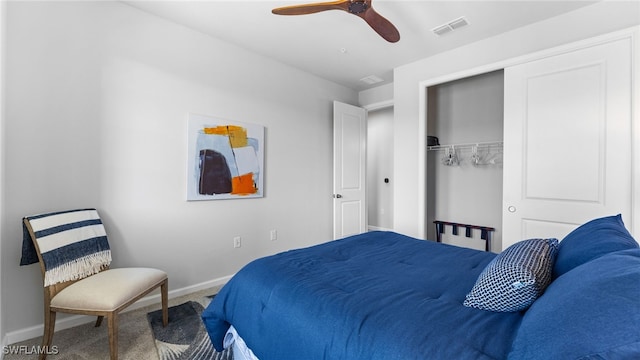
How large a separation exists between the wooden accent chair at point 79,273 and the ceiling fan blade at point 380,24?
92.0 inches

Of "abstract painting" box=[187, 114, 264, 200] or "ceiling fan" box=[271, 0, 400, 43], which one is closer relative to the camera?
"ceiling fan" box=[271, 0, 400, 43]

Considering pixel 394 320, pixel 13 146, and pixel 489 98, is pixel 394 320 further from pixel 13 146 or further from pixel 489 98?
pixel 489 98

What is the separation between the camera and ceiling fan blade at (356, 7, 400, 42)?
73.6 inches

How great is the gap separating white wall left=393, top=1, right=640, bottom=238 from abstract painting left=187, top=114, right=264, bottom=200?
1.75m

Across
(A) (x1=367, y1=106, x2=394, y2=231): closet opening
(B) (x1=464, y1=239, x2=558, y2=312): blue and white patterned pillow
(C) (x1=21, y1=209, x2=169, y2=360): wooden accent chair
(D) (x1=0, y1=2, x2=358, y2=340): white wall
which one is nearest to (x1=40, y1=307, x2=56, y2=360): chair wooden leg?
(C) (x1=21, y1=209, x2=169, y2=360): wooden accent chair

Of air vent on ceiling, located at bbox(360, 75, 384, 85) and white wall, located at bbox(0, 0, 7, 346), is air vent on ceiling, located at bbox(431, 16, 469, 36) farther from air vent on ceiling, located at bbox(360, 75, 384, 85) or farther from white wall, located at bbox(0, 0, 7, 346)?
white wall, located at bbox(0, 0, 7, 346)

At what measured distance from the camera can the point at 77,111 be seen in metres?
2.21

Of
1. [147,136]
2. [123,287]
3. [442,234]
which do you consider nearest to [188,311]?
[123,287]

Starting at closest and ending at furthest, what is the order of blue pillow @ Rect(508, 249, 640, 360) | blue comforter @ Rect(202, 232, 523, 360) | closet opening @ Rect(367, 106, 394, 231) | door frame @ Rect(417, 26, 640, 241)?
blue pillow @ Rect(508, 249, 640, 360) < blue comforter @ Rect(202, 232, 523, 360) < door frame @ Rect(417, 26, 640, 241) < closet opening @ Rect(367, 106, 394, 231)

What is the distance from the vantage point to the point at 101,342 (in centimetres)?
198

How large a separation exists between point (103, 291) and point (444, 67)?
3.67 meters

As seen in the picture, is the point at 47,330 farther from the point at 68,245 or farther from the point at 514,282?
the point at 514,282

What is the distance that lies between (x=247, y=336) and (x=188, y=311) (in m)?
1.34

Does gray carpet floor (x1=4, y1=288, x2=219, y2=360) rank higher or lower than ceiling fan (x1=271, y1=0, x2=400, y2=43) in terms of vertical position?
lower
